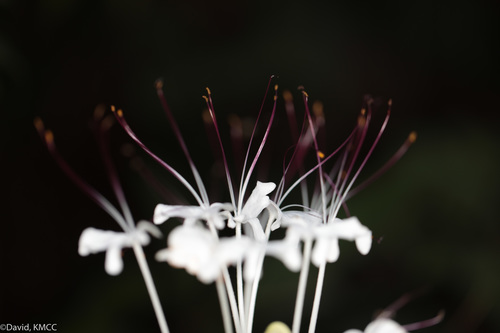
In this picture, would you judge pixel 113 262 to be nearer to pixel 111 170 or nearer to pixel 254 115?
pixel 111 170

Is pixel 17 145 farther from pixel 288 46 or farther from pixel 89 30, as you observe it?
pixel 288 46

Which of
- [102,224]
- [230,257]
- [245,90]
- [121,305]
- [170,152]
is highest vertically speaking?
[245,90]

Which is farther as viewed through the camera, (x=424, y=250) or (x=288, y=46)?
(x=288, y=46)

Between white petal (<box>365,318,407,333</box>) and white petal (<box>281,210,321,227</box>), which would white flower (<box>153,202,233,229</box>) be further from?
white petal (<box>365,318,407,333</box>)

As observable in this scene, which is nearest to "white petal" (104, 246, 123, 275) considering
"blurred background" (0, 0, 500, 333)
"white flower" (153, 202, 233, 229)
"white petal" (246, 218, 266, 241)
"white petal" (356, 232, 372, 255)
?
"white flower" (153, 202, 233, 229)

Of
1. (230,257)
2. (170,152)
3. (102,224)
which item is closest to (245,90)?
(170,152)

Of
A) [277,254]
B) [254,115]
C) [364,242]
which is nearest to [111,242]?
[277,254]
